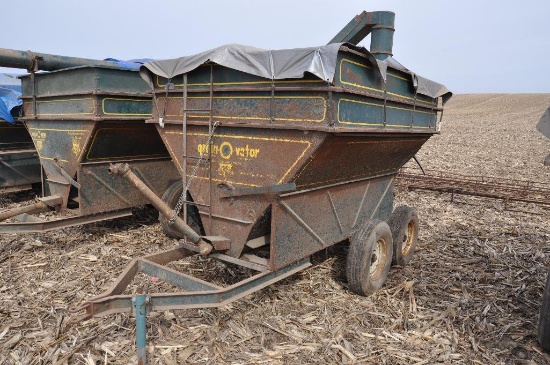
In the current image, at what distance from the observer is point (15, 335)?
13.2ft

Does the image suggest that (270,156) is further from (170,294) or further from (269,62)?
(170,294)

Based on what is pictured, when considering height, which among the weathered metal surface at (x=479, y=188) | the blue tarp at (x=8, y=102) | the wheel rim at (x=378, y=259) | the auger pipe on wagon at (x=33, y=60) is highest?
the auger pipe on wagon at (x=33, y=60)

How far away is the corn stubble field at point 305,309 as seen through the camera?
3.86 m

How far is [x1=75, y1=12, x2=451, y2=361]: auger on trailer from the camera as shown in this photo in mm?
3762

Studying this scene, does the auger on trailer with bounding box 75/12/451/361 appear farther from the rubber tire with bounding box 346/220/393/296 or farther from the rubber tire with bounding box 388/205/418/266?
the rubber tire with bounding box 388/205/418/266

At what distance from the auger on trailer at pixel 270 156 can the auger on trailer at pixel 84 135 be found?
140 cm

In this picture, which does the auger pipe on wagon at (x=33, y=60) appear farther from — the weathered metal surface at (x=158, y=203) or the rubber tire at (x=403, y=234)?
the rubber tire at (x=403, y=234)

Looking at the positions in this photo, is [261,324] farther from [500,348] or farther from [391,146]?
[391,146]

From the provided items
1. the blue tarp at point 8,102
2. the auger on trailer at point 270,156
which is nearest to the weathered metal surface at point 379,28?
the auger on trailer at point 270,156

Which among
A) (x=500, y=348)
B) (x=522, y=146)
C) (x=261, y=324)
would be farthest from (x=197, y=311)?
(x=522, y=146)

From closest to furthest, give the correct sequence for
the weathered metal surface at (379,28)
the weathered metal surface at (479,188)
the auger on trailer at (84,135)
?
the auger on trailer at (84,135) < the weathered metal surface at (379,28) < the weathered metal surface at (479,188)

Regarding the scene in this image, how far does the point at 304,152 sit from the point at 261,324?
1.90m

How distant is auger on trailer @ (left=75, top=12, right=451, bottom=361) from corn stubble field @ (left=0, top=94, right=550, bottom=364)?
1.63 feet

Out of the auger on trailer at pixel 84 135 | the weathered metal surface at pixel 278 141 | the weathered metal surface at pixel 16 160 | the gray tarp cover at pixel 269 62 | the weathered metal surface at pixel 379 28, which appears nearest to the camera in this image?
the gray tarp cover at pixel 269 62
